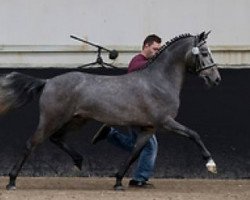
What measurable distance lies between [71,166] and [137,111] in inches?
80.6

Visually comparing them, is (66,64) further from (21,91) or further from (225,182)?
(225,182)

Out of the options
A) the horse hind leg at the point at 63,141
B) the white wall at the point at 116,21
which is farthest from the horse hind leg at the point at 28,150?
the white wall at the point at 116,21

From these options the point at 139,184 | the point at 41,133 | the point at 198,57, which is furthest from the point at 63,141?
the point at 198,57

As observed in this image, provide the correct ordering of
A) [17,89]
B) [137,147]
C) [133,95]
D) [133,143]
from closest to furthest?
1. [133,95]
2. [137,147]
3. [17,89]
4. [133,143]

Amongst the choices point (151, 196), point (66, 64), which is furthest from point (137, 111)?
point (66, 64)

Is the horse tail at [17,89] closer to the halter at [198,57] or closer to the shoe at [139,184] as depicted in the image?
the shoe at [139,184]

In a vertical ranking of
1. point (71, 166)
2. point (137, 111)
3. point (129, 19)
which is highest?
point (129, 19)

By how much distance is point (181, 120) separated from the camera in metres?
12.4

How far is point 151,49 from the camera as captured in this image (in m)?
11.4

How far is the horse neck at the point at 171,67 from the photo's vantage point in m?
11.1

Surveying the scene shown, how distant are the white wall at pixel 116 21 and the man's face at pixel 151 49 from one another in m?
0.87

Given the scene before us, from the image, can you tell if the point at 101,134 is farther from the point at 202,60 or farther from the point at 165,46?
the point at 202,60

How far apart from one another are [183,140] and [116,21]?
1645 millimetres

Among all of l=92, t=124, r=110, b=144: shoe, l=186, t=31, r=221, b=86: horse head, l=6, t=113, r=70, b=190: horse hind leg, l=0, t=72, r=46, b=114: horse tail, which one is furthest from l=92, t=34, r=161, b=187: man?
l=0, t=72, r=46, b=114: horse tail
